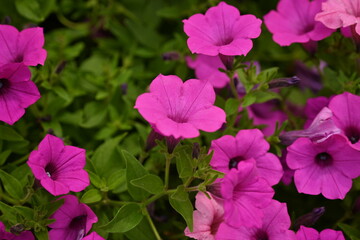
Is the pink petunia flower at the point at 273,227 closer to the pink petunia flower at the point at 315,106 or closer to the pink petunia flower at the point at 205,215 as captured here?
the pink petunia flower at the point at 205,215

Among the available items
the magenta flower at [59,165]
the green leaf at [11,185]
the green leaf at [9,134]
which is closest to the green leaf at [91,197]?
the magenta flower at [59,165]

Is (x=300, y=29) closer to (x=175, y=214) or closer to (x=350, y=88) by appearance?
(x=350, y=88)

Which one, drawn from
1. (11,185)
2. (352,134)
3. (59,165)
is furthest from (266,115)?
(11,185)

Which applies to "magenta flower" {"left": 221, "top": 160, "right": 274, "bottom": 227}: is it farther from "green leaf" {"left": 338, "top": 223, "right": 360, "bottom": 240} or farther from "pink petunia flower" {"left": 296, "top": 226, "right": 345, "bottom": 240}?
"green leaf" {"left": 338, "top": 223, "right": 360, "bottom": 240}

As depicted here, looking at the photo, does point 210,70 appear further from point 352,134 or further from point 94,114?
point 352,134

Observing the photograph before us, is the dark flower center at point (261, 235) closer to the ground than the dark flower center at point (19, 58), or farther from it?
closer to the ground

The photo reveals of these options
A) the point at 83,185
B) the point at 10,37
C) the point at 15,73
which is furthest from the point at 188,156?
the point at 10,37
